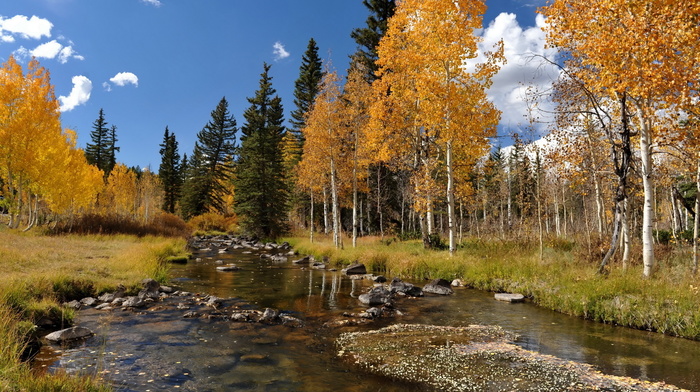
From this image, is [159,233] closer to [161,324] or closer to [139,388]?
[161,324]

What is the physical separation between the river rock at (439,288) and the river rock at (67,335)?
34.0 ft

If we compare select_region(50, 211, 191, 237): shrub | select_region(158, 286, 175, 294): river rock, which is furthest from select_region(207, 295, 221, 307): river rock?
select_region(50, 211, 191, 237): shrub

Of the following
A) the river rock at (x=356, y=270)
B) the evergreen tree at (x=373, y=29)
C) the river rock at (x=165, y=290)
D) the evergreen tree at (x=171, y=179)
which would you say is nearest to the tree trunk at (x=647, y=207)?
the river rock at (x=356, y=270)

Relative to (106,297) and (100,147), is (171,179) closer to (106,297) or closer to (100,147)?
(100,147)

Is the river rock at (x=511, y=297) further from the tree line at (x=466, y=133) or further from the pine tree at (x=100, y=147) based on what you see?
the pine tree at (x=100, y=147)

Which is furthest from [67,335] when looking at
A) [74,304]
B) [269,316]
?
[269,316]

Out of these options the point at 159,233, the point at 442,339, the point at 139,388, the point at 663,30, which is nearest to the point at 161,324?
the point at 139,388

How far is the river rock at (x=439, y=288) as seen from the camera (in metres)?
13.6

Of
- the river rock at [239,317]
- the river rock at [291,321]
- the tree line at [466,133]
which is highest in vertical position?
the tree line at [466,133]

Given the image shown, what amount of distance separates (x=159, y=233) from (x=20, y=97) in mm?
12807

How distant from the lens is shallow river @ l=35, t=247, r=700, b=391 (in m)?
6.23

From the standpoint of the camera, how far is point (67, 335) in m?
7.59

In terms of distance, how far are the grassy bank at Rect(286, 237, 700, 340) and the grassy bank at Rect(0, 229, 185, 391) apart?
419 inches

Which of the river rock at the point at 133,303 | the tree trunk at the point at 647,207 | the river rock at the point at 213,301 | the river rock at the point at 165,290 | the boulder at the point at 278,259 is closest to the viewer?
the tree trunk at the point at 647,207
